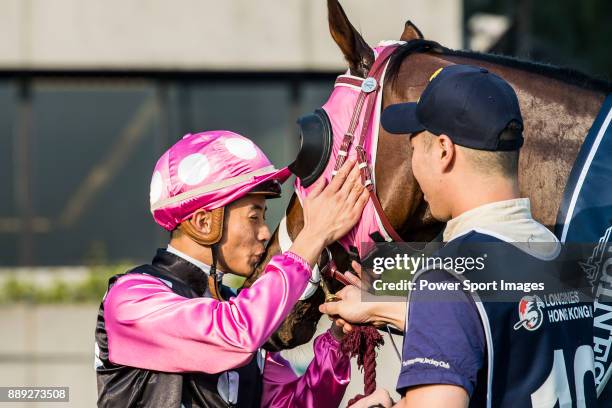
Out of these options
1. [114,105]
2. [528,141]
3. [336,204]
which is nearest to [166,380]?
[336,204]

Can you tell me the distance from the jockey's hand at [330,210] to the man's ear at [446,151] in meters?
0.64

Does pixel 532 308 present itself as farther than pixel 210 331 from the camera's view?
No

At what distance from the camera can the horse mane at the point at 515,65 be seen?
294cm

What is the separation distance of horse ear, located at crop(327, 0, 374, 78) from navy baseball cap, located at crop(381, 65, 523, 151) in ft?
2.43

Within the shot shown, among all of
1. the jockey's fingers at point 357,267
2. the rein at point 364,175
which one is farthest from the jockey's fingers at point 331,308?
the jockey's fingers at point 357,267

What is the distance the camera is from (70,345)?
334 inches

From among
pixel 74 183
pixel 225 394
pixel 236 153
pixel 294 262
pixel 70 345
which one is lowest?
pixel 70 345

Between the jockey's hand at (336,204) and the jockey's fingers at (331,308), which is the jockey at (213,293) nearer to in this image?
the jockey's hand at (336,204)

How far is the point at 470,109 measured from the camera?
213 cm

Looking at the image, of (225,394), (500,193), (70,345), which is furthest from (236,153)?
(70,345)

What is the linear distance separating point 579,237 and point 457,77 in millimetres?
716

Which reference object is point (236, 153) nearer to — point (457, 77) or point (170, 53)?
point (457, 77)

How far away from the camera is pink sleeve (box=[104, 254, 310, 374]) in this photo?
2.56m

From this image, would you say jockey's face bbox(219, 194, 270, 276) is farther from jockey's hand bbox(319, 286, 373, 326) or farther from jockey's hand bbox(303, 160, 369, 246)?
jockey's hand bbox(319, 286, 373, 326)
